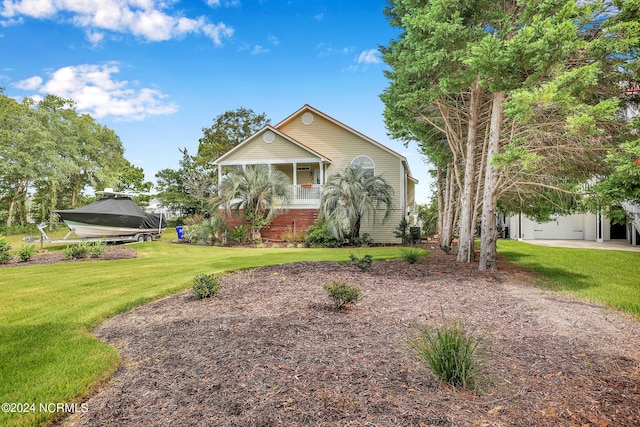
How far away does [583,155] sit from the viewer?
709cm

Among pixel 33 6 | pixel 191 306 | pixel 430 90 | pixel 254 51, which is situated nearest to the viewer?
pixel 191 306

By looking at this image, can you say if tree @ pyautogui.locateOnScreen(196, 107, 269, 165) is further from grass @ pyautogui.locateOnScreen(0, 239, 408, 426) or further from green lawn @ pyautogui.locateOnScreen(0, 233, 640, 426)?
grass @ pyautogui.locateOnScreen(0, 239, 408, 426)

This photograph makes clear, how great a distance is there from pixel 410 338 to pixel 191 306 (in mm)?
3427

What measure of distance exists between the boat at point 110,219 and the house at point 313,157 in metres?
4.74

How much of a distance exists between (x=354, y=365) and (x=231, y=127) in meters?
33.4

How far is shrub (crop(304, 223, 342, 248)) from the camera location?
15.1 metres

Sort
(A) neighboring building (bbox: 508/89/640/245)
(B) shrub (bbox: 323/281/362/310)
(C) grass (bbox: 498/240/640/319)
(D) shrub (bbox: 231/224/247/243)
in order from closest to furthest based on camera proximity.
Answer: (B) shrub (bbox: 323/281/362/310), (C) grass (bbox: 498/240/640/319), (D) shrub (bbox: 231/224/247/243), (A) neighboring building (bbox: 508/89/640/245)

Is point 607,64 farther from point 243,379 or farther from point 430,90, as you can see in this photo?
point 243,379

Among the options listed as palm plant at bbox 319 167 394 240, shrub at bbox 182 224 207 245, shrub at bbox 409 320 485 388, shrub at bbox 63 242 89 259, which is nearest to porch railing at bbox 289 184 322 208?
palm plant at bbox 319 167 394 240

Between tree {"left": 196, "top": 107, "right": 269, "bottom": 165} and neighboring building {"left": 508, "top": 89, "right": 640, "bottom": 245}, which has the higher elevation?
tree {"left": 196, "top": 107, "right": 269, "bottom": 165}

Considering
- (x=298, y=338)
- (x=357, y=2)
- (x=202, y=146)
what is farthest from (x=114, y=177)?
(x=298, y=338)

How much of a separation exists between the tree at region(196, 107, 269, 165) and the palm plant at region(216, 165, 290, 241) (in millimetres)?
16855

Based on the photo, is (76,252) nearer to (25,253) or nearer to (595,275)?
(25,253)

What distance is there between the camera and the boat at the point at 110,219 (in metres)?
14.8
